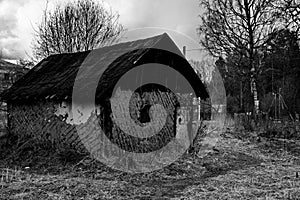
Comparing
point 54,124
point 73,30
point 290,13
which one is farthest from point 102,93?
point 73,30

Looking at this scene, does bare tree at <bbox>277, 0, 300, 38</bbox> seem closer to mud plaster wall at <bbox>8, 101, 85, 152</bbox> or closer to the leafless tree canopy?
the leafless tree canopy

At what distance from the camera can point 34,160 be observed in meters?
9.62

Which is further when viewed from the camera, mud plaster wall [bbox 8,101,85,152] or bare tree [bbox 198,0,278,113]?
bare tree [bbox 198,0,278,113]

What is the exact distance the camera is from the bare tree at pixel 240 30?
19031 mm

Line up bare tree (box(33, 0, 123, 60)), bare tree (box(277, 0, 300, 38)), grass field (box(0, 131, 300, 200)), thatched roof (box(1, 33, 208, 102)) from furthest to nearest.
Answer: bare tree (box(33, 0, 123, 60)) < bare tree (box(277, 0, 300, 38)) < thatched roof (box(1, 33, 208, 102)) < grass field (box(0, 131, 300, 200))

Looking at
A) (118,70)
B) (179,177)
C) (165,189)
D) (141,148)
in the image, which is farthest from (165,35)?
(165,189)

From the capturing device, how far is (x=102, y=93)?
9.26 meters

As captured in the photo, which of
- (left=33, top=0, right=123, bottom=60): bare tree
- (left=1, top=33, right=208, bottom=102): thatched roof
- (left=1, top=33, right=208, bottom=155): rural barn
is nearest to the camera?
(left=1, top=33, right=208, bottom=155): rural barn

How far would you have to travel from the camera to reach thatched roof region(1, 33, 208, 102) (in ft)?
33.0

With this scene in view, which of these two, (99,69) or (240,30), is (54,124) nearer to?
(99,69)

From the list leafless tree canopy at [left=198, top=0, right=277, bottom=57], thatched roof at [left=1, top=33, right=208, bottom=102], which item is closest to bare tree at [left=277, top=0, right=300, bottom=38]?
leafless tree canopy at [left=198, top=0, right=277, bottom=57]

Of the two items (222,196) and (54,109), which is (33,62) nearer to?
(54,109)

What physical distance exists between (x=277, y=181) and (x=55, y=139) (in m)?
6.83

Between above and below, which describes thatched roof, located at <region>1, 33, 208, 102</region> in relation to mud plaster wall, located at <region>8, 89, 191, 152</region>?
above
